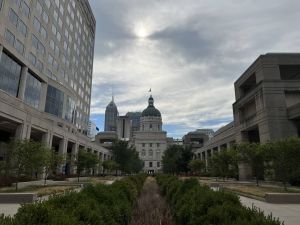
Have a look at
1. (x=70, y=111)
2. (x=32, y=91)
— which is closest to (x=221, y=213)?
(x=32, y=91)

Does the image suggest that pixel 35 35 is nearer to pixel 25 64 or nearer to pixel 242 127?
pixel 25 64

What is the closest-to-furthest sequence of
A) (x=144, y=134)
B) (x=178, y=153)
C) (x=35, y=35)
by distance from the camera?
(x=35, y=35), (x=178, y=153), (x=144, y=134)

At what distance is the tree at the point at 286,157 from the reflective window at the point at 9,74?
124ft

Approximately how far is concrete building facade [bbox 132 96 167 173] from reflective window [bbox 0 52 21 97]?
112 m

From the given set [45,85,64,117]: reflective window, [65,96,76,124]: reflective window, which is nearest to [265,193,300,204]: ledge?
[45,85,64,117]: reflective window

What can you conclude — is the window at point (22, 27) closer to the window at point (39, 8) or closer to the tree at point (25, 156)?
the window at point (39, 8)

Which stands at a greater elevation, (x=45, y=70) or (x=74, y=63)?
(x=74, y=63)

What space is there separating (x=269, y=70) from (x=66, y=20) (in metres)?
50.6

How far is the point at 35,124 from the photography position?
40.1 m

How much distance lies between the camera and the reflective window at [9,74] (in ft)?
127

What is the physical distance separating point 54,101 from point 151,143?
100107mm

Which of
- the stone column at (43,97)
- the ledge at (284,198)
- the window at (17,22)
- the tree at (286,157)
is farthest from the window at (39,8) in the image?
the ledge at (284,198)

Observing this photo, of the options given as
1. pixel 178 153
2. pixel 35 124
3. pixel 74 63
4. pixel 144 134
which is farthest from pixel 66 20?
pixel 144 134

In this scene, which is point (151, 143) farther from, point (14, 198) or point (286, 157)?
point (14, 198)
